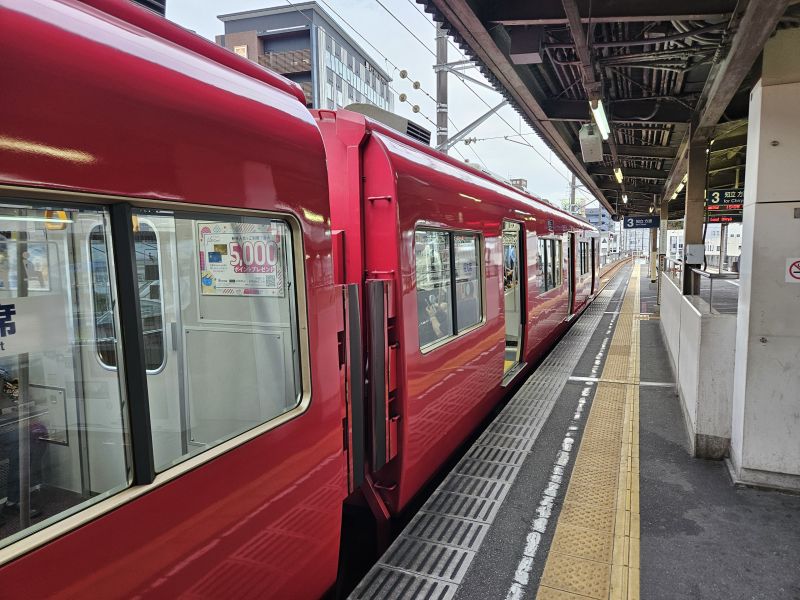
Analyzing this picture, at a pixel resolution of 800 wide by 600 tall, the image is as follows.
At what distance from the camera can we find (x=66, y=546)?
1.33 m

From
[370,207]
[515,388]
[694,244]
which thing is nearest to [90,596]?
[370,207]

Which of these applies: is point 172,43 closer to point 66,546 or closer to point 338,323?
point 338,323

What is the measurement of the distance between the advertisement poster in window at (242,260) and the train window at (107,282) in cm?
Result: 30

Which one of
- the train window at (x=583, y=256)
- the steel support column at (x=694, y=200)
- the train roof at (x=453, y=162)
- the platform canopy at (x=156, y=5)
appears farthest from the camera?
the train window at (x=583, y=256)

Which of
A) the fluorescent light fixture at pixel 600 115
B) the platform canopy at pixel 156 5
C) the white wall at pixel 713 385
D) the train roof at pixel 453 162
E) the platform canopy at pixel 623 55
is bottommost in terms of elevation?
the white wall at pixel 713 385

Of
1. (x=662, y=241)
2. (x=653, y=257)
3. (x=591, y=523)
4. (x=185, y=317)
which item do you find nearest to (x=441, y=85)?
(x=591, y=523)

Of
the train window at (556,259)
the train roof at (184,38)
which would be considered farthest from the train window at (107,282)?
the train window at (556,259)

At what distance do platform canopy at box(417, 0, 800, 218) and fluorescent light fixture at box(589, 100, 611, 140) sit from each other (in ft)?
0.27

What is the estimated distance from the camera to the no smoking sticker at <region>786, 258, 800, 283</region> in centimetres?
371

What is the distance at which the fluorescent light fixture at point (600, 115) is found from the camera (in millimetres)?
5377

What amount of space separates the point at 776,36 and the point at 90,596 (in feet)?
15.7

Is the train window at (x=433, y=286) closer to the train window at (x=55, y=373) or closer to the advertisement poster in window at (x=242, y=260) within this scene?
the advertisement poster in window at (x=242, y=260)

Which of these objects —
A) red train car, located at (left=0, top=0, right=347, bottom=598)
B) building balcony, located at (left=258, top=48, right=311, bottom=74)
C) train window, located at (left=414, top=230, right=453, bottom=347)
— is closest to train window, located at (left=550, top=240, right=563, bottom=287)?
train window, located at (left=414, top=230, right=453, bottom=347)

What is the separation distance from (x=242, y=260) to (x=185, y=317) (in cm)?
32
